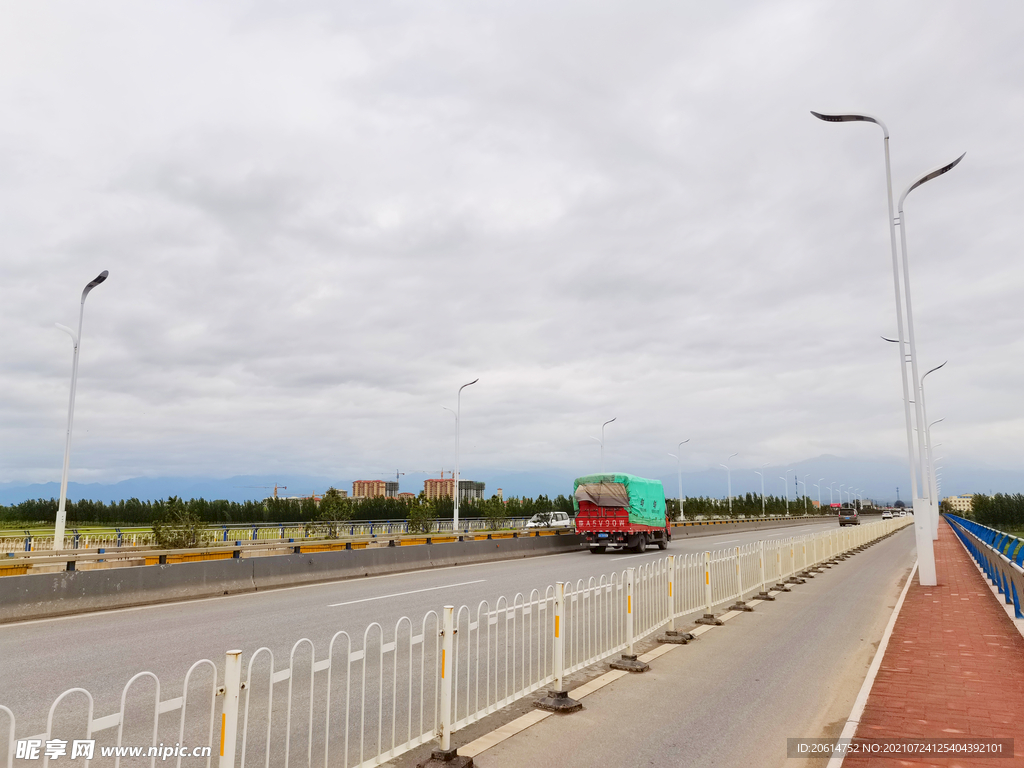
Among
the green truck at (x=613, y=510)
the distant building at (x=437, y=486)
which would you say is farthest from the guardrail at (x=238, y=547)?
the distant building at (x=437, y=486)

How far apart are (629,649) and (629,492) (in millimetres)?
19551

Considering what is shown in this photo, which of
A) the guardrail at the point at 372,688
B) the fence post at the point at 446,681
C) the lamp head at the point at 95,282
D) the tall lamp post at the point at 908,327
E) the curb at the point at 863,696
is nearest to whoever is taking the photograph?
the guardrail at the point at 372,688

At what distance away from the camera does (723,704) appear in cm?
708

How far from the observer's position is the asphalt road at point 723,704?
564cm

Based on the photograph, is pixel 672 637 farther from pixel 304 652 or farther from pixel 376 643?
pixel 304 652

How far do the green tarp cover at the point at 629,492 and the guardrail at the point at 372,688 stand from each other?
51.3 feet

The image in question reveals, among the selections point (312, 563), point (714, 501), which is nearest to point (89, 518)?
point (312, 563)

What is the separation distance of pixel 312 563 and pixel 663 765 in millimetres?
13834

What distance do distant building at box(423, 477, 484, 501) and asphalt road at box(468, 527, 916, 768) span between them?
2792 inches

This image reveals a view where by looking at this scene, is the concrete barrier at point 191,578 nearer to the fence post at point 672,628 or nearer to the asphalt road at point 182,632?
the asphalt road at point 182,632

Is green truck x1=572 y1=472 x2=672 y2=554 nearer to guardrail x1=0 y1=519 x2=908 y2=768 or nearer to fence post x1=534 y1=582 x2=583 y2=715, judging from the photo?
guardrail x1=0 y1=519 x2=908 y2=768

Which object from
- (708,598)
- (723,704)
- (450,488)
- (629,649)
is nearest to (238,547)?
(708,598)

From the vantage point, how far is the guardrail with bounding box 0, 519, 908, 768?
4.42m

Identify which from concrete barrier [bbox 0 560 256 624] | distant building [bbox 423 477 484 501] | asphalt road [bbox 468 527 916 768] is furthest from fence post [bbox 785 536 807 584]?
distant building [bbox 423 477 484 501]
